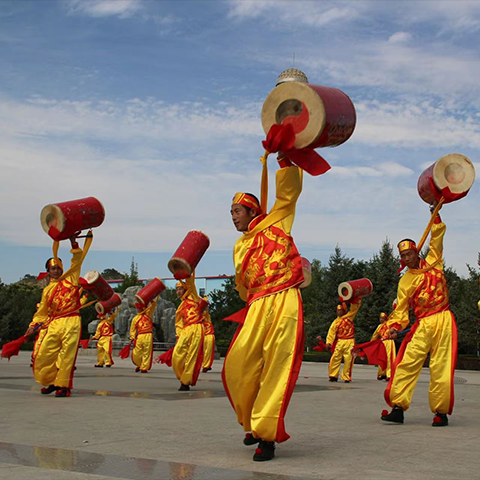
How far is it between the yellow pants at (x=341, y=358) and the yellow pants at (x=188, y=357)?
16.6 ft

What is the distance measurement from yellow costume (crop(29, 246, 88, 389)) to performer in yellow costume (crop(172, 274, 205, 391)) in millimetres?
2438

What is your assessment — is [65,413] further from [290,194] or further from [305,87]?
[305,87]

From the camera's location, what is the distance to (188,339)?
12.7m

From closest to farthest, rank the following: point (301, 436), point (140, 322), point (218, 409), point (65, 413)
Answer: point (301, 436)
point (65, 413)
point (218, 409)
point (140, 322)

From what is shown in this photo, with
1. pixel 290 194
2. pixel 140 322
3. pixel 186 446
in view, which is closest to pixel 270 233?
pixel 290 194

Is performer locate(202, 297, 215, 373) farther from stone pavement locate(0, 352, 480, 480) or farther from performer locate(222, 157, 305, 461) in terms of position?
performer locate(222, 157, 305, 461)

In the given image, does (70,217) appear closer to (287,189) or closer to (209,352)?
(287,189)

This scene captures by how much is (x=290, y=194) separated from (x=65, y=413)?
12.5 ft

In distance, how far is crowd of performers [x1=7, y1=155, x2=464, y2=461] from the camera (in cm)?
529

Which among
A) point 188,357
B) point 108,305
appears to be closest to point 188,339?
point 188,357

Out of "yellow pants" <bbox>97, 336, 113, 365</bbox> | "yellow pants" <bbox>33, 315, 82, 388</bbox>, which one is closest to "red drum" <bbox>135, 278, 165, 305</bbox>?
"yellow pants" <bbox>97, 336, 113, 365</bbox>

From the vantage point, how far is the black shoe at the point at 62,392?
10.0 m

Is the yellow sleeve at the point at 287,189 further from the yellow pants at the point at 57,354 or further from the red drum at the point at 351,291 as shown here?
the red drum at the point at 351,291

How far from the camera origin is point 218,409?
345 inches
